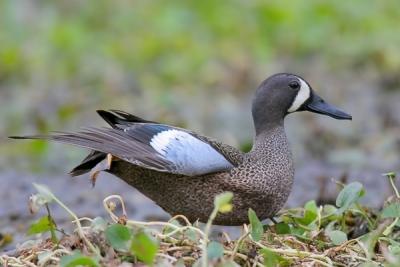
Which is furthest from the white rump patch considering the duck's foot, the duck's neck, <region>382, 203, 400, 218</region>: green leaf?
the duck's foot

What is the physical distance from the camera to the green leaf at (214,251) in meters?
3.72

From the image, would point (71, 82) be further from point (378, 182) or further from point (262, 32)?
point (378, 182)

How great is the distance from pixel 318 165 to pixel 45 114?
2132 millimetres

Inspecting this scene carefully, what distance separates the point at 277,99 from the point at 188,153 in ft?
2.41

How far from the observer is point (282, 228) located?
475 cm

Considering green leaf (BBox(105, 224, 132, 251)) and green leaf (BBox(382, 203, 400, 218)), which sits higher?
green leaf (BBox(382, 203, 400, 218))

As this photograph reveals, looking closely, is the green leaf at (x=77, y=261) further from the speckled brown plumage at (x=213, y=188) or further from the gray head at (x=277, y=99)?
the gray head at (x=277, y=99)

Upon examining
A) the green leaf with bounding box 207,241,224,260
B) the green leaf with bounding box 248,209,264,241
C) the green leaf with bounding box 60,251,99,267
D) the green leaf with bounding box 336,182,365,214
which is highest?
the green leaf with bounding box 336,182,365,214

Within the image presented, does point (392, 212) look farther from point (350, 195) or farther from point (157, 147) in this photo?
point (157, 147)

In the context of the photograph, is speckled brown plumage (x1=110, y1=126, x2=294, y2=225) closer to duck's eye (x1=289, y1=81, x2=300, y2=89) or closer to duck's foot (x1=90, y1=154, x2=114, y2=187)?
duck's foot (x1=90, y1=154, x2=114, y2=187)

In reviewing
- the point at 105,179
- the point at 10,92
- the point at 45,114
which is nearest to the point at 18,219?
the point at 105,179

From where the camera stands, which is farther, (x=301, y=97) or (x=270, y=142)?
(x=301, y=97)

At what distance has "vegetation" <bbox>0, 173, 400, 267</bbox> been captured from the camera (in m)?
3.73

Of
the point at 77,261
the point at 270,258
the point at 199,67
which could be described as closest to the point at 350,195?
the point at 270,258
